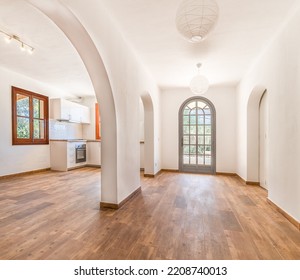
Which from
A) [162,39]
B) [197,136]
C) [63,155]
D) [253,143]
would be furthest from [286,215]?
[63,155]

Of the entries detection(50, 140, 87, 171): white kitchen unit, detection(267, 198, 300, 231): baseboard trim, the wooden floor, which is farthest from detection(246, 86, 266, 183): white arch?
detection(50, 140, 87, 171): white kitchen unit

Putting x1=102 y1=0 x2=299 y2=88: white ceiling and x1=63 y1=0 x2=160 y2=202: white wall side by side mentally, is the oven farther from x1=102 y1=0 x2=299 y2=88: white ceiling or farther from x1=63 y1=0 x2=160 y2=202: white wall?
x1=102 y1=0 x2=299 y2=88: white ceiling

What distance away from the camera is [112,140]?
2.68m

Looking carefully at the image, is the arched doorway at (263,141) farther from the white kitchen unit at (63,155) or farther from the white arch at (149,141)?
the white kitchen unit at (63,155)

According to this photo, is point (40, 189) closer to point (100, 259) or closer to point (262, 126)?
point (100, 259)

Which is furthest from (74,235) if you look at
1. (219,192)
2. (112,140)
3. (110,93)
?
(219,192)

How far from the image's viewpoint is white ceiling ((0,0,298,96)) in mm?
2256

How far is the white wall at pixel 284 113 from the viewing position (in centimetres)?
221

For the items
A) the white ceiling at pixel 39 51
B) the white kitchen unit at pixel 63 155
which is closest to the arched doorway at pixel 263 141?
the white ceiling at pixel 39 51

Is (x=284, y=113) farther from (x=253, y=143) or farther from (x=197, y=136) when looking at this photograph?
(x=197, y=136)

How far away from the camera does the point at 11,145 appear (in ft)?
15.8

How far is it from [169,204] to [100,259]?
1561 millimetres

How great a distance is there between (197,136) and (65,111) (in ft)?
14.8

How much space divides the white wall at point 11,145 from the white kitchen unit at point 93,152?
1652mm
